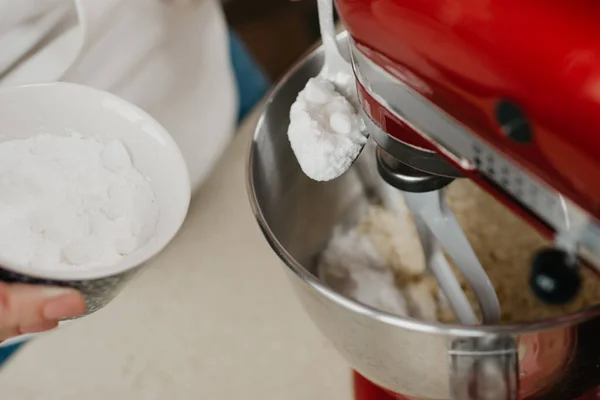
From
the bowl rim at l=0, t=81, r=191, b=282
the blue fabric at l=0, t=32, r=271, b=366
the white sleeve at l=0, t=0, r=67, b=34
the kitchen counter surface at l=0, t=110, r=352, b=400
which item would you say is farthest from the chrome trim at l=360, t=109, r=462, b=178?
the blue fabric at l=0, t=32, r=271, b=366

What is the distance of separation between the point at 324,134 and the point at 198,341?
26cm

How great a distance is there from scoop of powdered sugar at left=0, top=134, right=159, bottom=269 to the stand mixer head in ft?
0.59

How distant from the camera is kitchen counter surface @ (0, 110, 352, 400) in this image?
1.84 ft

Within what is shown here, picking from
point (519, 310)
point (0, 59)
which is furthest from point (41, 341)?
point (519, 310)

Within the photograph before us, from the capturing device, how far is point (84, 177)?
473mm

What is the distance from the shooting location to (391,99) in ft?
1.15

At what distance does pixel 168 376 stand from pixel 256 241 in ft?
0.48

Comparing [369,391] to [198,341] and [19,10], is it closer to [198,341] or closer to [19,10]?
[198,341]

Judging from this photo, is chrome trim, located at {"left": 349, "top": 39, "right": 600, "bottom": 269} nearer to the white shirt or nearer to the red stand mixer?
the red stand mixer

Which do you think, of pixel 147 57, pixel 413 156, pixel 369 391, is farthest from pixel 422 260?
pixel 147 57

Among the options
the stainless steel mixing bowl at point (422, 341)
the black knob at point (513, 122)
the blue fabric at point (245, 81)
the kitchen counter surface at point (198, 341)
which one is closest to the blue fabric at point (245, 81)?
the blue fabric at point (245, 81)

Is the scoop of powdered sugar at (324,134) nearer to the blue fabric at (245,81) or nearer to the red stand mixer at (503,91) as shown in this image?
the red stand mixer at (503,91)

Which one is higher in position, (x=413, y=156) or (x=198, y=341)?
(x=413, y=156)

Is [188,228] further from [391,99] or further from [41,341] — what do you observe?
[391,99]
